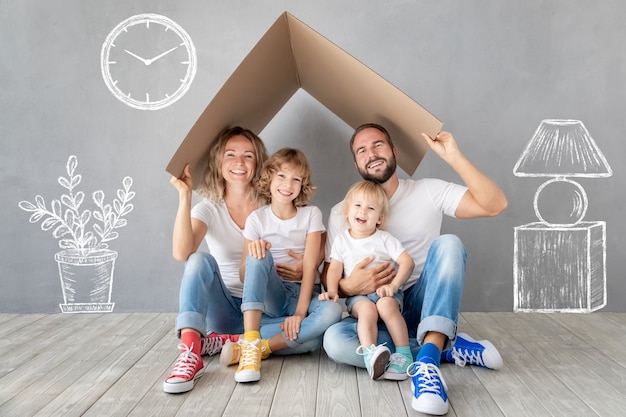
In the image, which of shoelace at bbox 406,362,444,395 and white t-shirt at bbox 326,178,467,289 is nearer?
shoelace at bbox 406,362,444,395

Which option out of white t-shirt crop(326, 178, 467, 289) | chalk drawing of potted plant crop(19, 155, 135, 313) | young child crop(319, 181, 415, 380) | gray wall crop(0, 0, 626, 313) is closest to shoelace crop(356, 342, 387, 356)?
young child crop(319, 181, 415, 380)

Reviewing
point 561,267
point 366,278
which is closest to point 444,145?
point 366,278

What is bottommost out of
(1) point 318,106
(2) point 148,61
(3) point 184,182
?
(3) point 184,182

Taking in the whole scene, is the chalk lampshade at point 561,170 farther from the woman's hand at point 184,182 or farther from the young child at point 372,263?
the woman's hand at point 184,182

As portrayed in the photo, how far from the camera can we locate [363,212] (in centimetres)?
199

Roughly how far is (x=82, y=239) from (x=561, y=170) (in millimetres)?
1954

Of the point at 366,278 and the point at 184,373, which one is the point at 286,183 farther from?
the point at 184,373

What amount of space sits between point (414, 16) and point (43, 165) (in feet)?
5.24

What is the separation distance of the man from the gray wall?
19.9 inches

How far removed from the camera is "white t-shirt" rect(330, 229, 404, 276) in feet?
6.52

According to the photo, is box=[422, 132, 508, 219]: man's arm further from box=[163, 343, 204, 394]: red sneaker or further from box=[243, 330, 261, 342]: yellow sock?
box=[163, 343, 204, 394]: red sneaker

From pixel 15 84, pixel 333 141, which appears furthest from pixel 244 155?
pixel 15 84

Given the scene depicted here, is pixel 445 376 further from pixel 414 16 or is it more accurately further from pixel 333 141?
pixel 414 16

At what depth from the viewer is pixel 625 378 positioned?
1.76 metres
